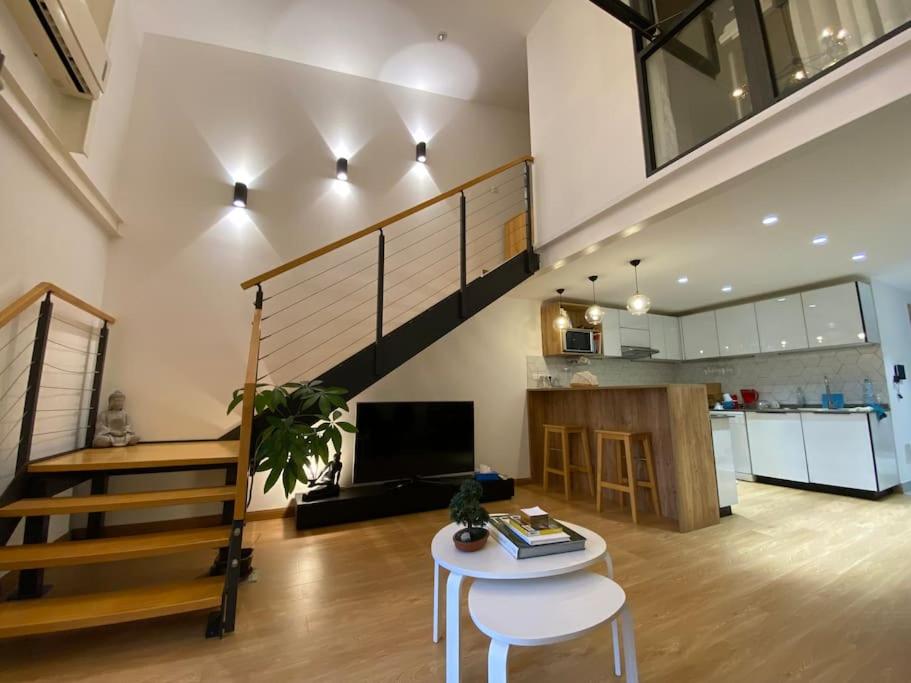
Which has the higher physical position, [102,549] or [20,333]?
[20,333]

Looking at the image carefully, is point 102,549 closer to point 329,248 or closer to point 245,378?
point 245,378

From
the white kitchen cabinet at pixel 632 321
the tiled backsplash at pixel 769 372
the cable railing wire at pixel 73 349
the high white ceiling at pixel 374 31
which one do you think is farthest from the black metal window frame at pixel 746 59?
the cable railing wire at pixel 73 349

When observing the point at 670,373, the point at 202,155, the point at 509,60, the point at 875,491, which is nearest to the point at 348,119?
the point at 202,155

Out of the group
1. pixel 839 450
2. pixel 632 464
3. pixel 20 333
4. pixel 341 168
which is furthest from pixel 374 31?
pixel 839 450

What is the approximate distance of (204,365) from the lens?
136 inches

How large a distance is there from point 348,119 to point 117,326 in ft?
10.6

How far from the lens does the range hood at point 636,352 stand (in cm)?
543

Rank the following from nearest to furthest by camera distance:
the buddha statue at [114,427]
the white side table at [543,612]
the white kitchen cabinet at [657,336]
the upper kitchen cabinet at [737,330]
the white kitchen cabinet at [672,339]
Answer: the white side table at [543,612] < the buddha statue at [114,427] < the upper kitchen cabinet at [737,330] < the white kitchen cabinet at [657,336] < the white kitchen cabinet at [672,339]

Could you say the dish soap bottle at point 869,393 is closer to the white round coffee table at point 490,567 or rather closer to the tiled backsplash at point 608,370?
the tiled backsplash at point 608,370

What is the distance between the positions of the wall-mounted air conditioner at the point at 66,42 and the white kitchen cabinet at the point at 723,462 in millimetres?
5347

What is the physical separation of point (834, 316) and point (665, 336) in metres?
1.89

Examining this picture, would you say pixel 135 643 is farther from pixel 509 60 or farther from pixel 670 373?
pixel 670 373

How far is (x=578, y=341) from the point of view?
5.02 m

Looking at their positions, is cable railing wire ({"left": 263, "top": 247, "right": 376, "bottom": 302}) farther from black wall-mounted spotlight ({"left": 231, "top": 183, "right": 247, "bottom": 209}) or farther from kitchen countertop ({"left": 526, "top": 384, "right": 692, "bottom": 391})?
kitchen countertop ({"left": 526, "top": 384, "right": 692, "bottom": 391})
